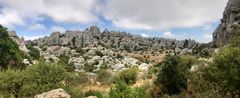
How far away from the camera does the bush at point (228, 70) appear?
63.8 ft

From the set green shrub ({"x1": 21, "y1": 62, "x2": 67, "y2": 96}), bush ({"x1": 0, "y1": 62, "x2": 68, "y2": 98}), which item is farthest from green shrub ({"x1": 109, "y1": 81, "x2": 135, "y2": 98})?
bush ({"x1": 0, "y1": 62, "x2": 68, "y2": 98})

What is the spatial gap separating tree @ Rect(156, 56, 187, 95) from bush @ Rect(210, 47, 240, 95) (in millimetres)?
3406

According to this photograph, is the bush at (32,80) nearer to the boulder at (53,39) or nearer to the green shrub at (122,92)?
the green shrub at (122,92)

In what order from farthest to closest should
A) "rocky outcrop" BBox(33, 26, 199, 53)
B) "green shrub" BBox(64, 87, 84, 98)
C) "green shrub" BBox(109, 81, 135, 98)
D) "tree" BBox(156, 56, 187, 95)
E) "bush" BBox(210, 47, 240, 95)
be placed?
1. "rocky outcrop" BBox(33, 26, 199, 53)
2. "tree" BBox(156, 56, 187, 95)
3. "green shrub" BBox(64, 87, 84, 98)
4. "bush" BBox(210, 47, 240, 95)
5. "green shrub" BBox(109, 81, 135, 98)

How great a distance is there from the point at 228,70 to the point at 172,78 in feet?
18.7

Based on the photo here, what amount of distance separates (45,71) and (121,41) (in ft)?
469

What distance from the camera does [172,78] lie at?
25547 mm

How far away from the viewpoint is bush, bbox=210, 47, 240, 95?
19438mm

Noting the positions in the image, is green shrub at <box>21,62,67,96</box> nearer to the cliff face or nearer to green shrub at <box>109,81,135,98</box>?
green shrub at <box>109,81,135,98</box>

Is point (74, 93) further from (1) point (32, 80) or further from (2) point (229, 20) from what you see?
(2) point (229, 20)

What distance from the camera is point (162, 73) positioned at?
2661 centimetres

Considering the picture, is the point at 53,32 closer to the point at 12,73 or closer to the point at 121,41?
the point at 121,41

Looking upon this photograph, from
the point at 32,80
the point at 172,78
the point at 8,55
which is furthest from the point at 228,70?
the point at 8,55

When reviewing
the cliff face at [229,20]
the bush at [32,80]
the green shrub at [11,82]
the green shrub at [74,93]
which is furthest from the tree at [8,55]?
the green shrub at [74,93]
